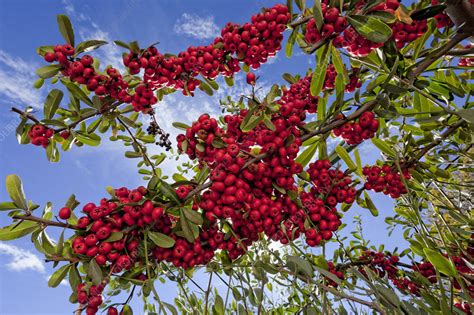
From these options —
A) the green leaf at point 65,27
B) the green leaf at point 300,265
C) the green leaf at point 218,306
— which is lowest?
the green leaf at point 300,265

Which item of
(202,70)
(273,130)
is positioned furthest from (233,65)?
(273,130)

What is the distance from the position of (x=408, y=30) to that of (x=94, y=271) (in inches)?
82.3

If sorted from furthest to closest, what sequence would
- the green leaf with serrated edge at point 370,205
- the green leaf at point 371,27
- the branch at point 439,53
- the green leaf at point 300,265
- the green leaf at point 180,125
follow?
the green leaf with serrated edge at point 370,205 < the green leaf at point 180,125 < the branch at point 439,53 < the green leaf at point 371,27 < the green leaf at point 300,265

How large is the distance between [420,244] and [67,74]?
6.95 ft

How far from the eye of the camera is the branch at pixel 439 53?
1854 mm

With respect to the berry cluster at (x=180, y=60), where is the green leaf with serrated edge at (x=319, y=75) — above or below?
below

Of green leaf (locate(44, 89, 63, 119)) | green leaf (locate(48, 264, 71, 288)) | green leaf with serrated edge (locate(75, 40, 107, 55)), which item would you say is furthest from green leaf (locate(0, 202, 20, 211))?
green leaf with serrated edge (locate(75, 40, 107, 55))

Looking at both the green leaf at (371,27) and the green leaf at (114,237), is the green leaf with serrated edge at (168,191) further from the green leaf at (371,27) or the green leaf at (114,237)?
the green leaf at (371,27)

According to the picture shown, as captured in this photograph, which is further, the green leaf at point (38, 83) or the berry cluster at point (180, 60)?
the green leaf at point (38, 83)

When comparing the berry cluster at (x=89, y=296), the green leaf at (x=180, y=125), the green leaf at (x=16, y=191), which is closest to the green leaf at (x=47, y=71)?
the green leaf at (x=16, y=191)

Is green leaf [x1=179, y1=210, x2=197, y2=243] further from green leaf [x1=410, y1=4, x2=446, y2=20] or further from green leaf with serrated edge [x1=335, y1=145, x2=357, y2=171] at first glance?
green leaf [x1=410, y1=4, x2=446, y2=20]

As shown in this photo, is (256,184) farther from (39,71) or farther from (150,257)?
(39,71)

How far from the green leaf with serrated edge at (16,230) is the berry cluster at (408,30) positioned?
2.15 meters

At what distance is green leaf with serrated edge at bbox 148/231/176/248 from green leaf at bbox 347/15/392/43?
135 centimetres
